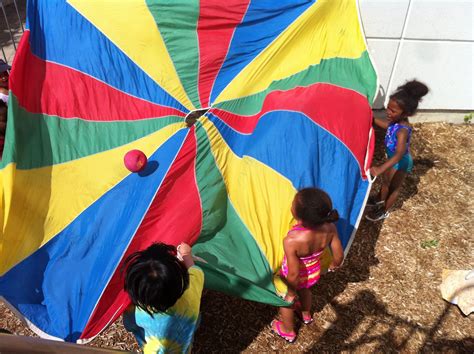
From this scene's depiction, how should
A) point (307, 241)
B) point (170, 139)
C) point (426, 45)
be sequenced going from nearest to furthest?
point (307, 241) → point (170, 139) → point (426, 45)

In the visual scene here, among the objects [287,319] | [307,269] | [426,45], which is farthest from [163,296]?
[426,45]

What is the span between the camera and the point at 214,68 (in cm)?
349

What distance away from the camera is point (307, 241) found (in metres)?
2.48

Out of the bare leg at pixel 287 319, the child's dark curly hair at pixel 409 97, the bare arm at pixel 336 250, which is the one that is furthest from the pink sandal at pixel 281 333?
the child's dark curly hair at pixel 409 97

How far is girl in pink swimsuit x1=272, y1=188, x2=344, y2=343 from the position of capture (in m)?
2.36

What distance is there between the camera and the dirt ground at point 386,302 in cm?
300

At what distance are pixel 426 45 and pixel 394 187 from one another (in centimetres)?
181

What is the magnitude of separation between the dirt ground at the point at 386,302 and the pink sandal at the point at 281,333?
4 cm

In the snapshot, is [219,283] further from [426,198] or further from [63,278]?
[426,198]

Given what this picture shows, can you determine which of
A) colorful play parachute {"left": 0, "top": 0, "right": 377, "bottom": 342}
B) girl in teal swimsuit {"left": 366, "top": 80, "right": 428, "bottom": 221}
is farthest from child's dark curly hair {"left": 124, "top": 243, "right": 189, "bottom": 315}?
girl in teal swimsuit {"left": 366, "top": 80, "right": 428, "bottom": 221}

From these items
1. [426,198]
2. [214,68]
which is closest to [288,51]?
[214,68]

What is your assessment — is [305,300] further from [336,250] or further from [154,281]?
[154,281]

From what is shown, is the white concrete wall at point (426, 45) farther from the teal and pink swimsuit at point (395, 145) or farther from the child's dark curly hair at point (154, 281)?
the child's dark curly hair at point (154, 281)

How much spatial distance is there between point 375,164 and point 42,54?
10.6 feet
